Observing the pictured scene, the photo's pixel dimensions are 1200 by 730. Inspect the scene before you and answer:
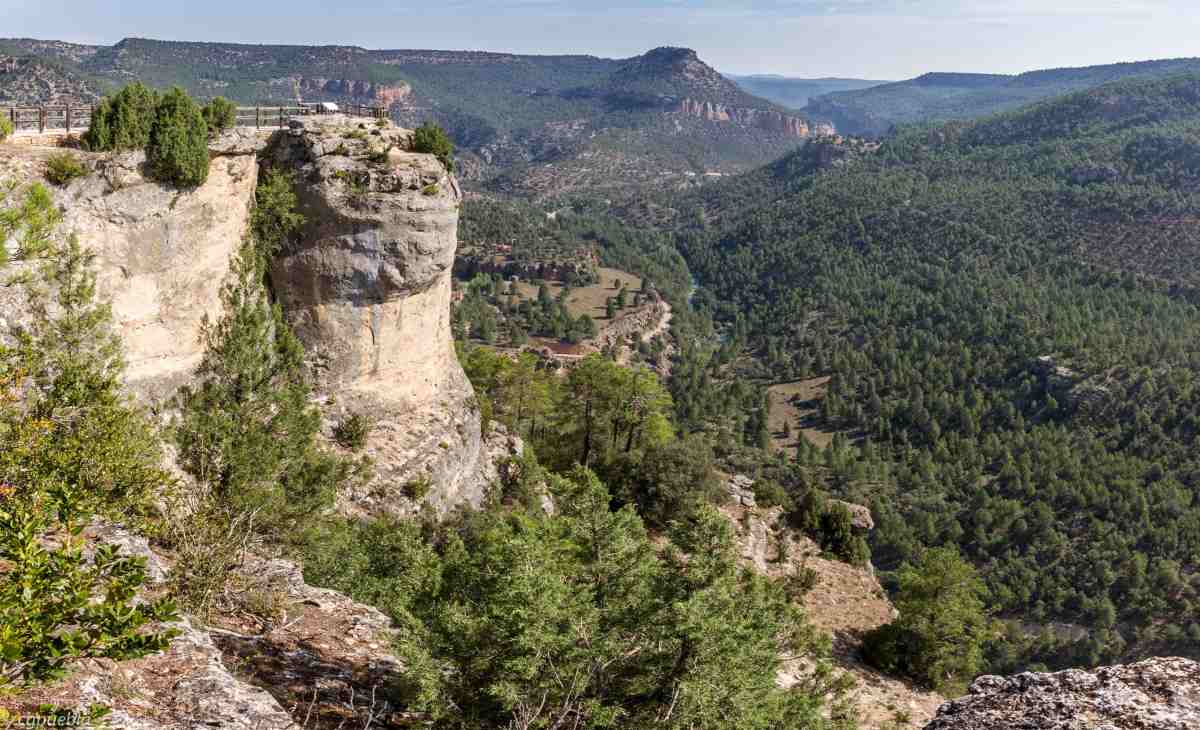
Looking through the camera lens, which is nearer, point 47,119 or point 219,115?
point 47,119

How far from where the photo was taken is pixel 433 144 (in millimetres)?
31188

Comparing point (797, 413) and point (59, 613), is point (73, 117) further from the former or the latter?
point (797, 413)

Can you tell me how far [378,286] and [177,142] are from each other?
807 cm

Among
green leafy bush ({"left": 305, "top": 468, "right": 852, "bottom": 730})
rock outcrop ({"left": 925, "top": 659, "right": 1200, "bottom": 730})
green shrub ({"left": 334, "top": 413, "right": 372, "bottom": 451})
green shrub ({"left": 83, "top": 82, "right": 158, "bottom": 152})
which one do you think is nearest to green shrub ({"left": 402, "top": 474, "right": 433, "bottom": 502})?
green shrub ({"left": 334, "top": 413, "right": 372, "bottom": 451})

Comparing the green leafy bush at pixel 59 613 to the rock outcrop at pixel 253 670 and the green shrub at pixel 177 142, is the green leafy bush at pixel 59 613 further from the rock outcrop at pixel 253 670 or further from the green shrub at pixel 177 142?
the green shrub at pixel 177 142

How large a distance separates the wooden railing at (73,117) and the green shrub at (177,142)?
3.41 meters

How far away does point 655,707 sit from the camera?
1194cm

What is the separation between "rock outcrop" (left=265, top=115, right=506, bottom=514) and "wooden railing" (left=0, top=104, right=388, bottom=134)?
7.05 feet

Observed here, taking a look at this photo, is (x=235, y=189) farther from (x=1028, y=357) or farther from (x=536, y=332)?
(x=1028, y=357)

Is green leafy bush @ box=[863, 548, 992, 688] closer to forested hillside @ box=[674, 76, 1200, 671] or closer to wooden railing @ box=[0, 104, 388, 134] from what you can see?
forested hillside @ box=[674, 76, 1200, 671]

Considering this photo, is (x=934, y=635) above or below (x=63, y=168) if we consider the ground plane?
below

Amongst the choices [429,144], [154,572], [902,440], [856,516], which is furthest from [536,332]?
[154,572]

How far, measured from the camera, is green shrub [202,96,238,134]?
26.2 meters

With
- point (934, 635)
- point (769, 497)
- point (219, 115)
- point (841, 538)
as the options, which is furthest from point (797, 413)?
point (219, 115)
